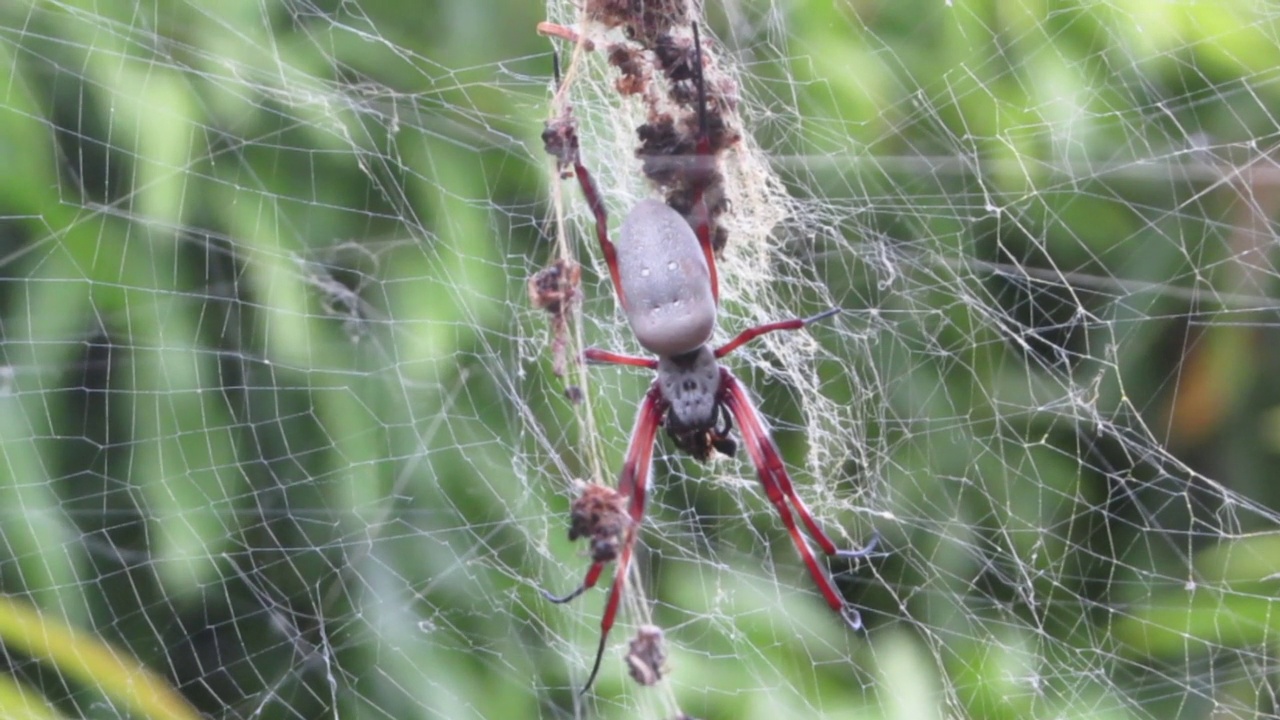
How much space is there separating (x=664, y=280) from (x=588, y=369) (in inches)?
18.8

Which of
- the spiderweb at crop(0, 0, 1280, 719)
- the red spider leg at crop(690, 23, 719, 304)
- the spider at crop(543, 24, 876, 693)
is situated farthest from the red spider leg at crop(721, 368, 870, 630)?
the spiderweb at crop(0, 0, 1280, 719)

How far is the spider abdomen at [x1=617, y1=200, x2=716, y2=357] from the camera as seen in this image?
690 mm

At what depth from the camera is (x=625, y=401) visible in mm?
1227

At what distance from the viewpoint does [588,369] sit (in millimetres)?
1154

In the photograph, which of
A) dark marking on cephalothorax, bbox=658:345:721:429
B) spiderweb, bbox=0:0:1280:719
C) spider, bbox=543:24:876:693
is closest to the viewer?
spider, bbox=543:24:876:693

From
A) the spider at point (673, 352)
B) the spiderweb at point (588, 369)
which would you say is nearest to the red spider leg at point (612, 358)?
the spider at point (673, 352)

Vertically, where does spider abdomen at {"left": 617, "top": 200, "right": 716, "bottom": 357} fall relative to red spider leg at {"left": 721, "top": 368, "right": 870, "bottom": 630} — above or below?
above

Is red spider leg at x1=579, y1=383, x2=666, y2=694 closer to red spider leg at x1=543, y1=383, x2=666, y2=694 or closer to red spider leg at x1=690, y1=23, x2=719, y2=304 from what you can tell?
red spider leg at x1=543, y1=383, x2=666, y2=694

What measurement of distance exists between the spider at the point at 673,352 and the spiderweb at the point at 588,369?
0.26 meters

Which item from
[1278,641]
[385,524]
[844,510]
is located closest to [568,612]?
[385,524]

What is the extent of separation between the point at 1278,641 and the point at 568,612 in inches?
33.5

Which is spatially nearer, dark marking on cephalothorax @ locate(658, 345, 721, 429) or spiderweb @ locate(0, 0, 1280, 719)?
dark marking on cephalothorax @ locate(658, 345, 721, 429)

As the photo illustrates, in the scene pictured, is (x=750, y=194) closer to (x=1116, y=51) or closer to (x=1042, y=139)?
(x=1042, y=139)

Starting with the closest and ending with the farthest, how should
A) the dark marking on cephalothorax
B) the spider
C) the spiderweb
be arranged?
the spider → the dark marking on cephalothorax → the spiderweb
